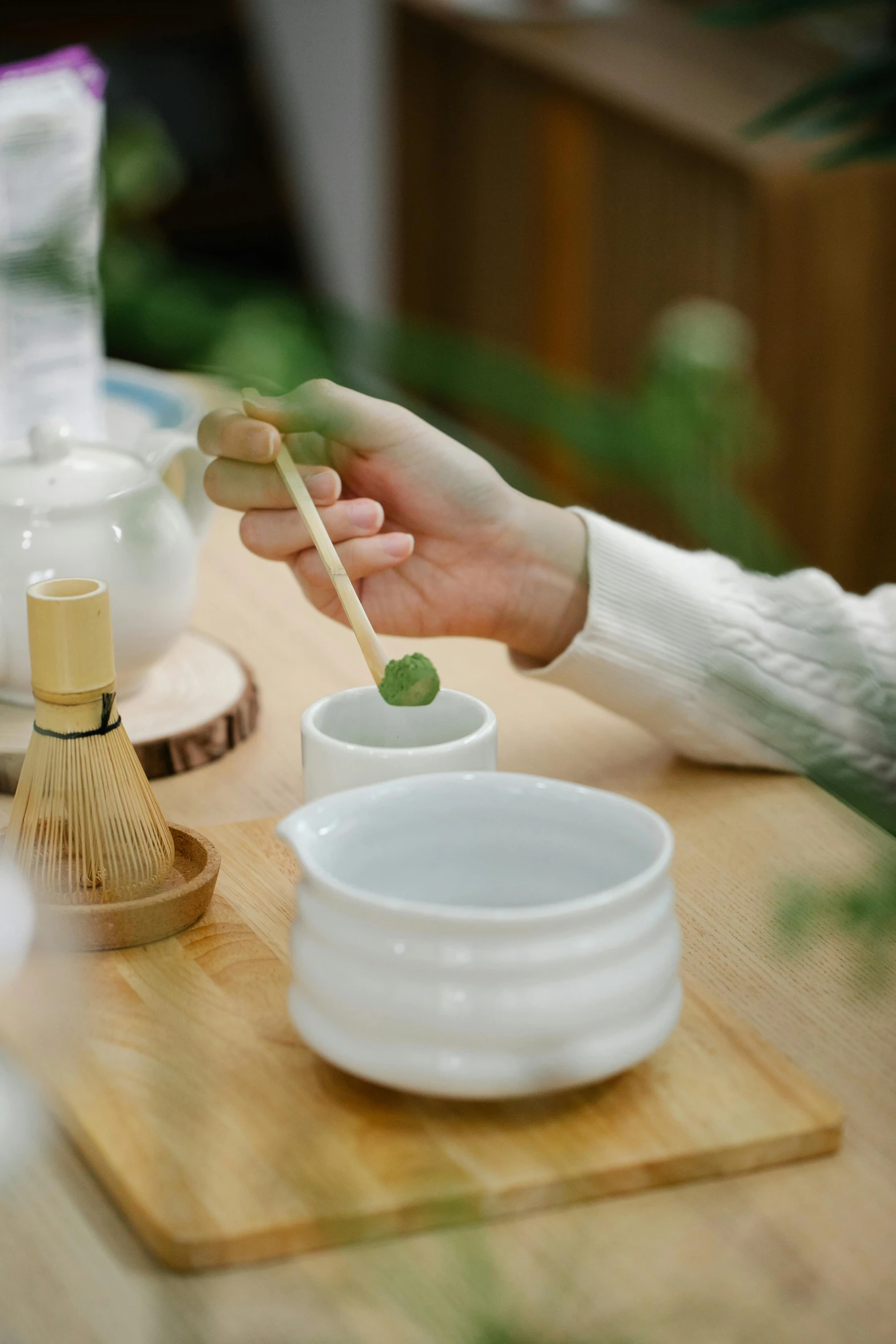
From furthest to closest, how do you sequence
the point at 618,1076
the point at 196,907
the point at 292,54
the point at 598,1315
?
the point at 292,54
the point at 196,907
the point at 618,1076
the point at 598,1315

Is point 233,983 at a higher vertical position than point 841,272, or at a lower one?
lower

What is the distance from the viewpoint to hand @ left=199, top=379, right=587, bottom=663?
2.70ft

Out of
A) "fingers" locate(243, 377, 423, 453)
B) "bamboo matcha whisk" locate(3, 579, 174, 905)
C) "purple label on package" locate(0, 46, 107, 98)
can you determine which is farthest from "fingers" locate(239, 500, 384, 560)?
"fingers" locate(243, 377, 423, 453)

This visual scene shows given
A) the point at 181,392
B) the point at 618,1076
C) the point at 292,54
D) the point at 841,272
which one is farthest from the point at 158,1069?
the point at 292,54

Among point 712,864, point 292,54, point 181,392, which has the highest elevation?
point 292,54

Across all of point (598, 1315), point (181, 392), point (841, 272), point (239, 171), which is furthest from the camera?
point (239, 171)

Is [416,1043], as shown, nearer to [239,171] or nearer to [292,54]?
[239,171]

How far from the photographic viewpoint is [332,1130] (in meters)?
0.50

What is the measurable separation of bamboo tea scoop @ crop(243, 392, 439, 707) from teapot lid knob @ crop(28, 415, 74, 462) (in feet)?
0.44

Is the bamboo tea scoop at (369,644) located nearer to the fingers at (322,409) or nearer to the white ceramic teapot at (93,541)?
the white ceramic teapot at (93,541)

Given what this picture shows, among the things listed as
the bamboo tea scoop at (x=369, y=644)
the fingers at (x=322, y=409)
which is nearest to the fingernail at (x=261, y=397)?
the fingers at (x=322, y=409)

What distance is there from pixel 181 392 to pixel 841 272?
4.29ft

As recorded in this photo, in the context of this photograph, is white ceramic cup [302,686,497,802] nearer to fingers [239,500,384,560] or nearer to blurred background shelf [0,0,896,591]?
fingers [239,500,384,560]

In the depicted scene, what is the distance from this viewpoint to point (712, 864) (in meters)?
0.74
